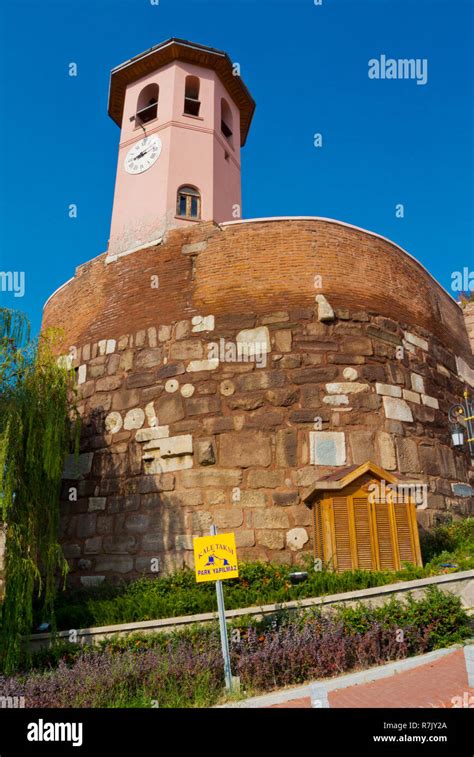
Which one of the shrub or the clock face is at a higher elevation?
the clock face

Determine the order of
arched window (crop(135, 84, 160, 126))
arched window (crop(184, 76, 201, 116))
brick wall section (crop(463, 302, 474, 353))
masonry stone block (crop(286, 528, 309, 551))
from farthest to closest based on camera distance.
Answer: arched window (crop(135, 84, 160, 126)) → arched window (crop(184, 76, 201, 116)) → brick wall section (crop(463, 302, 474, 353)) → masonry stone block (crop(286, 528, 309, 551))

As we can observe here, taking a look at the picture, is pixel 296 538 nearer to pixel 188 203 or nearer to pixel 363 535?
pixel 363 535

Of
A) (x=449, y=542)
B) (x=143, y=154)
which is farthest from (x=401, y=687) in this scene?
(x=143, y=154)

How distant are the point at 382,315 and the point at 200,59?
11.0m

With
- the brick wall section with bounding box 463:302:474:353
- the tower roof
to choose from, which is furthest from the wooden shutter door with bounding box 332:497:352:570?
the tower roof

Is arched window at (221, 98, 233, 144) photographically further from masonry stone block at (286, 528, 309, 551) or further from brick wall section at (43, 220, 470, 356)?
masonry stone block at (286, 528, 309, 551)

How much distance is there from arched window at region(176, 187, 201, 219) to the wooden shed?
911 cm

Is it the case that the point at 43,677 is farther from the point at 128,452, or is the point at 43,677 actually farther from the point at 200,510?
the point at 128,452

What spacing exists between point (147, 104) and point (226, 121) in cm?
255

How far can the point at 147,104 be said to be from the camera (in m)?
18.6

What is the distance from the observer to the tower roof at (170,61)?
18078 mm

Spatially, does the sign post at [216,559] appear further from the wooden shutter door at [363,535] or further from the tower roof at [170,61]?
the tower roof at [170,61]

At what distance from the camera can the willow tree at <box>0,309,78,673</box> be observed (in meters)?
7.90
